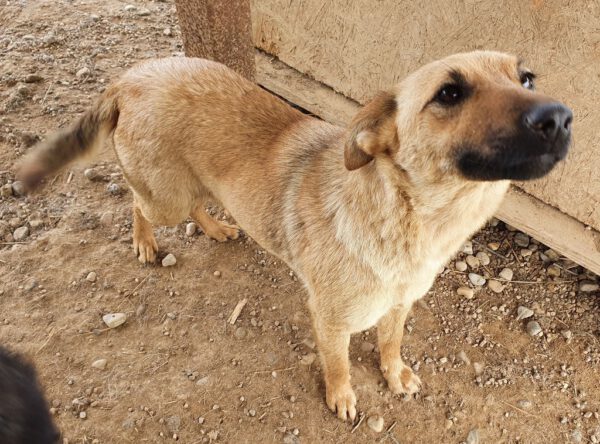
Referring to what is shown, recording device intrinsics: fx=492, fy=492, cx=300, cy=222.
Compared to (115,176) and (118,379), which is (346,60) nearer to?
(115,176)

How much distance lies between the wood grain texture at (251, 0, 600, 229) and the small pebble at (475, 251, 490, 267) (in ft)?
2.06

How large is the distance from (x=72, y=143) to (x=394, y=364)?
93.1 inches

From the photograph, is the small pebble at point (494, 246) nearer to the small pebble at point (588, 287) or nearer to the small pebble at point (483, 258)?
the small pebble at point (483, 258)

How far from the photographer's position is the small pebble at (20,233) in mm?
3754

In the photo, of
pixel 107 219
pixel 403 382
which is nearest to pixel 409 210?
pixel 403 382

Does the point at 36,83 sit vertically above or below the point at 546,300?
above

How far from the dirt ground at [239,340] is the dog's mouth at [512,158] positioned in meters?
1.77

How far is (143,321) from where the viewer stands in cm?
340

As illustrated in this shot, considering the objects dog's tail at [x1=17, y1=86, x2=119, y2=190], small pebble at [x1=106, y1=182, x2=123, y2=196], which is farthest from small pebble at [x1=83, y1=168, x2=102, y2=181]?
dog's tail at [x1=17, y1=86, x2=119, y2=190]

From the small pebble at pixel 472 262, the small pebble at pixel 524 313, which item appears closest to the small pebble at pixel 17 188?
the small pebble at pixel 472 262

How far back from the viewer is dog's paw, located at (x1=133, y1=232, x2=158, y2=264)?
3668mm

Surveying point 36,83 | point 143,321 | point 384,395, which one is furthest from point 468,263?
point 36,83

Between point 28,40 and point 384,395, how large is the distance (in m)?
5.09

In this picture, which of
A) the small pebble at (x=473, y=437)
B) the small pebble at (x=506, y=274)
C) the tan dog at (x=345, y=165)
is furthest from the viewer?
the small pebble at (x=506, y=274)
